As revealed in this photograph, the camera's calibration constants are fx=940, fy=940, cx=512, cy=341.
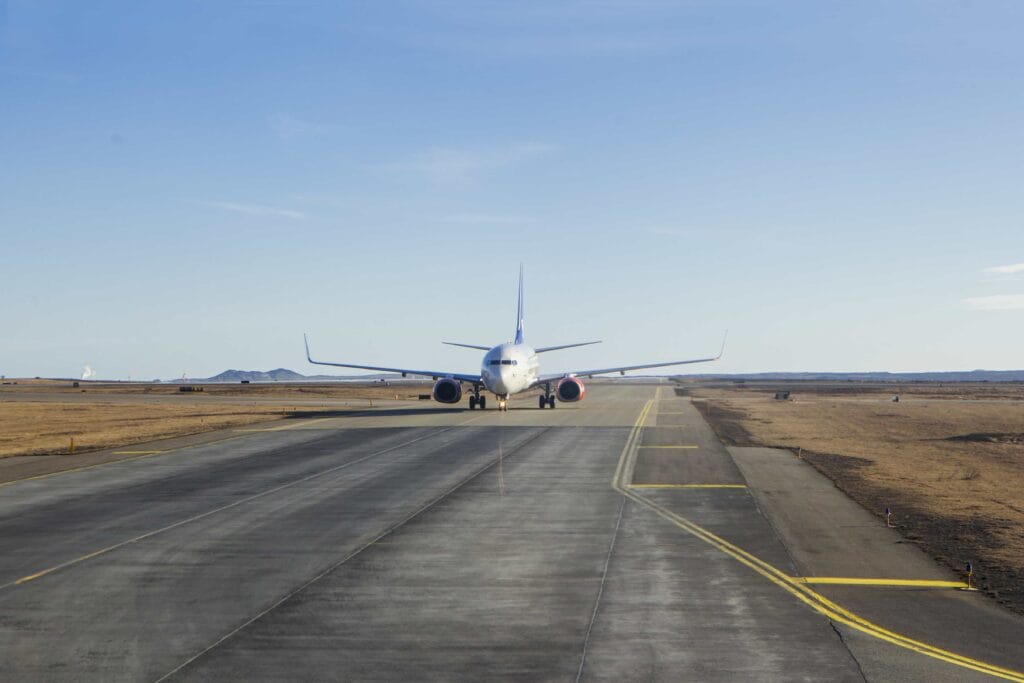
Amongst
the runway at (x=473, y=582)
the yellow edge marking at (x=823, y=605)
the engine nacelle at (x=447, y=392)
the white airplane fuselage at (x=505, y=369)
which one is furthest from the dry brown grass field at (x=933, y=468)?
the engine nacelle at (x=447, y=392)

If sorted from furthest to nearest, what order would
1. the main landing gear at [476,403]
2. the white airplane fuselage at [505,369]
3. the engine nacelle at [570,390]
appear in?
the engine nacelle at [570,390], the main landing gear at [476,403], the white airplane fuselage at [505,369]

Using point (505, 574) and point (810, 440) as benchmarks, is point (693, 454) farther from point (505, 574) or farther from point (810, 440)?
point (505, 574)

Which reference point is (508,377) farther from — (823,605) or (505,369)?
(823,605)

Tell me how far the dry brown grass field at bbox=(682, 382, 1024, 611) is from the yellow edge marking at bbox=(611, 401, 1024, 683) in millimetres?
2798

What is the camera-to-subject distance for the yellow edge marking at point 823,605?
37.2ft

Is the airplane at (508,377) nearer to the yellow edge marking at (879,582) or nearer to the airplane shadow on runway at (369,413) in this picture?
the airplane shadow on runway at (369,413)

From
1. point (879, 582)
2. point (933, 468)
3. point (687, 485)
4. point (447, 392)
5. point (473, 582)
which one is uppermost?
point (447, 392)

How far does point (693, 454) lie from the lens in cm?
3578

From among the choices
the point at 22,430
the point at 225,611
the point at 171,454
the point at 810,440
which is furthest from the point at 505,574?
the point at 22,430

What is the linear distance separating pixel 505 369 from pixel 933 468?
30712 mm

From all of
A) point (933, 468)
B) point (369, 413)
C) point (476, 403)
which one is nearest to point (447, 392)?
point (476, 403)

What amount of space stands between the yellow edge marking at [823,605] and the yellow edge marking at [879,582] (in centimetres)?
34

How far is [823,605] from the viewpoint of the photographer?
14.1 metres

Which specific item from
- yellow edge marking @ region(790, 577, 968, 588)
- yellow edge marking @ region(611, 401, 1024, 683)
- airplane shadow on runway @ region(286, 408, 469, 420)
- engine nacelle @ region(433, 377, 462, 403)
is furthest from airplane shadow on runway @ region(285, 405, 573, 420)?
yellow edge marking @ region(790, 577, 968, 588)
